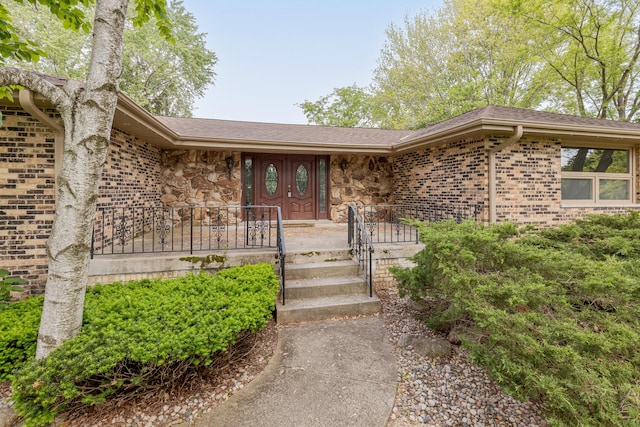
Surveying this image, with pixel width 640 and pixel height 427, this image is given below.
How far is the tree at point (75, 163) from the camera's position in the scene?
2256mm

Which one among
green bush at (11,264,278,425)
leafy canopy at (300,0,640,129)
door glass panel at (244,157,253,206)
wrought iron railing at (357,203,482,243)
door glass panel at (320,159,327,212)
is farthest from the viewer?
leafy canopy at (300,0,640,129)

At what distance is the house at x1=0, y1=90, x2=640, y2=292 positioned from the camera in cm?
389

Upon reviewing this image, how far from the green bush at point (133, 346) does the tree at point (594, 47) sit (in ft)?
46.7

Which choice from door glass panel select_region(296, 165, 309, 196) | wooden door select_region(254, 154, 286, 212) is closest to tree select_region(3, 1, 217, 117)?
wooden door select_region(254, 154, 286, 212)

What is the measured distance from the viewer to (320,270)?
14.2 feet

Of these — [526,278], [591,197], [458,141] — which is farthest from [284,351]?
[591,197]

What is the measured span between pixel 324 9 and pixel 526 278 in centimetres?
1469

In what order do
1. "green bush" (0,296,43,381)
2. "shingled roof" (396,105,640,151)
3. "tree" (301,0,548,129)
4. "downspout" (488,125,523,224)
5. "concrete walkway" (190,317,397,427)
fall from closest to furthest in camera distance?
"concrete walkway" (190,317,397,427) → "green bush" (0,296,43,381) → "shingled roof" (396,105,640,151) → "downspout" (488,125,523,224) → "tree" (301,0,548,129)

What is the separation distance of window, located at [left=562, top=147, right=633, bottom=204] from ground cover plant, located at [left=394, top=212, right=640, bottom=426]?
16.1 ft

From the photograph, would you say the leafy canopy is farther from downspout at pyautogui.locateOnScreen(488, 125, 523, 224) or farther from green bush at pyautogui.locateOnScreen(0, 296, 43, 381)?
green bush at pyautogui.locateOnScreen(0, 296, 43, 381)

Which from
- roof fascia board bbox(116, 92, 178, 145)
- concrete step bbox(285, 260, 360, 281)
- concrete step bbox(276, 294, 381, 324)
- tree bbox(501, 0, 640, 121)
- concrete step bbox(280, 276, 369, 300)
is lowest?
concrete step bbox(276, 294, 381, 324)

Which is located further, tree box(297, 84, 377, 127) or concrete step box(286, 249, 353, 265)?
tree box(297, 84, 377, 127)

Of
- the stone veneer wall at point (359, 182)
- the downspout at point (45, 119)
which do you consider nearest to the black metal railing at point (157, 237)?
the downspout at point (45, 119)

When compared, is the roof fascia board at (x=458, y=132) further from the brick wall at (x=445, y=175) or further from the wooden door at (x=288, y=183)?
the wooden door at (x=288, y=183)
